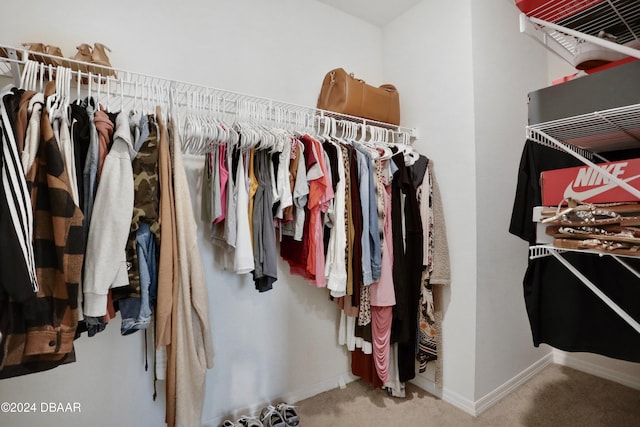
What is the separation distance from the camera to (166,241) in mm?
1095

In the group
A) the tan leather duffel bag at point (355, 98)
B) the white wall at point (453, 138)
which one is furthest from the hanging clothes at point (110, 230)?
Result: the white wall at point (453, 138)

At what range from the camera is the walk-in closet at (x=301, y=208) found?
93 cm

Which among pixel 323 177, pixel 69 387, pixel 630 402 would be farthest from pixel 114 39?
pixel 630 402

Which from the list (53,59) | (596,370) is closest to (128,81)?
(53,59)

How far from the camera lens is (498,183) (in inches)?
76.4

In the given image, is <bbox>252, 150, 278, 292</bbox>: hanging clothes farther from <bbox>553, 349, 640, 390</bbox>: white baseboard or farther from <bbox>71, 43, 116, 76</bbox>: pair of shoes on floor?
<bbox>553, 349, 640, 390</bbox>: white baseboard

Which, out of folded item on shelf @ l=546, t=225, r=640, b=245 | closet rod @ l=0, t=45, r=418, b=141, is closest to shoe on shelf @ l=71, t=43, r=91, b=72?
closet rod @ l=0, t=45, r=418, b=141

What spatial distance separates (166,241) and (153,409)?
1.01 m

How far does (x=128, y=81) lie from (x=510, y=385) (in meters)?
2.73

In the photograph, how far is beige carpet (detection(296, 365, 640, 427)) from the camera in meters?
1.72

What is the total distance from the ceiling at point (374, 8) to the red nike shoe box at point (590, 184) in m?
1.75

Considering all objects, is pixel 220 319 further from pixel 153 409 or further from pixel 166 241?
pixel 166 241

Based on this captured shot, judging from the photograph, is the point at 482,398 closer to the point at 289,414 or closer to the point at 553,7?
the point at 289,414

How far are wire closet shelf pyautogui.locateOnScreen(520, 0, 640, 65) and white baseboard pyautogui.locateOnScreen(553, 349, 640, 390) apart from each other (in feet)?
7.24
